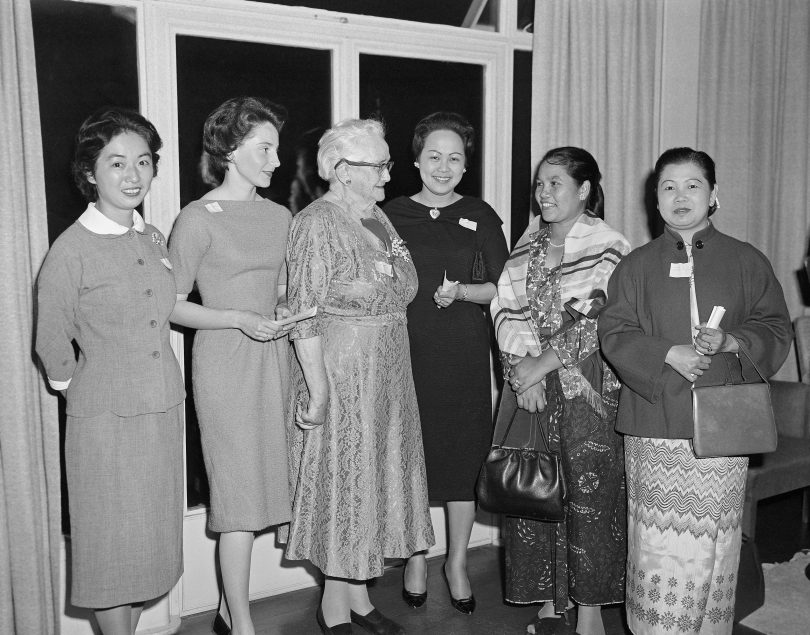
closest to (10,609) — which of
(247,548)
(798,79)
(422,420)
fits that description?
(247,548)

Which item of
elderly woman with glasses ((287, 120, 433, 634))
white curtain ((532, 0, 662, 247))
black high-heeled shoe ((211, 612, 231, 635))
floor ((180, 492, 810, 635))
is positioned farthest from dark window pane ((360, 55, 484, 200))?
black high-heeled shoe ((211, 612, 231, 635))

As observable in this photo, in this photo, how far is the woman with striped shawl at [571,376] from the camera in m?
2.76

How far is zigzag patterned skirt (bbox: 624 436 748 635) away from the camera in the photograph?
8.21 ft

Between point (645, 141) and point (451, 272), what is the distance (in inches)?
59.3

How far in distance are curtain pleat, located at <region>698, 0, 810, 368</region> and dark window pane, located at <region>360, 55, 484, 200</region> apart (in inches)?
53.4

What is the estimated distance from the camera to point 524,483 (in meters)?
2.72

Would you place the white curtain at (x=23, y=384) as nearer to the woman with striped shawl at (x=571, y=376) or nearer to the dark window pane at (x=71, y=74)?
the dark window pane at (x=71, y=74)

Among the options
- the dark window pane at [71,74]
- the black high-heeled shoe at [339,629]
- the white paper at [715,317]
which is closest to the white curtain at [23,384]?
the dark window pane at [71,74]

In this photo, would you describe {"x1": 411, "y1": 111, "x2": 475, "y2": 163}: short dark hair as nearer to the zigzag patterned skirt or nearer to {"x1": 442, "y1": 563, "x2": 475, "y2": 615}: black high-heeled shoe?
the zigzag patterned skirt

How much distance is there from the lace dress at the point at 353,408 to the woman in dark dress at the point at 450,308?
0.31 meters

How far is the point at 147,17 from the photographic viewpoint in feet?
9.53

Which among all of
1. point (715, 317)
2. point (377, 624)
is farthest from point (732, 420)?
point (377, 624)

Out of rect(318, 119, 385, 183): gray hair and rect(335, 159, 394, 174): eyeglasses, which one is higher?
rect(318, 119, 385, 183): gray hair

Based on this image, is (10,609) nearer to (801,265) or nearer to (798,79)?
(801,265)
